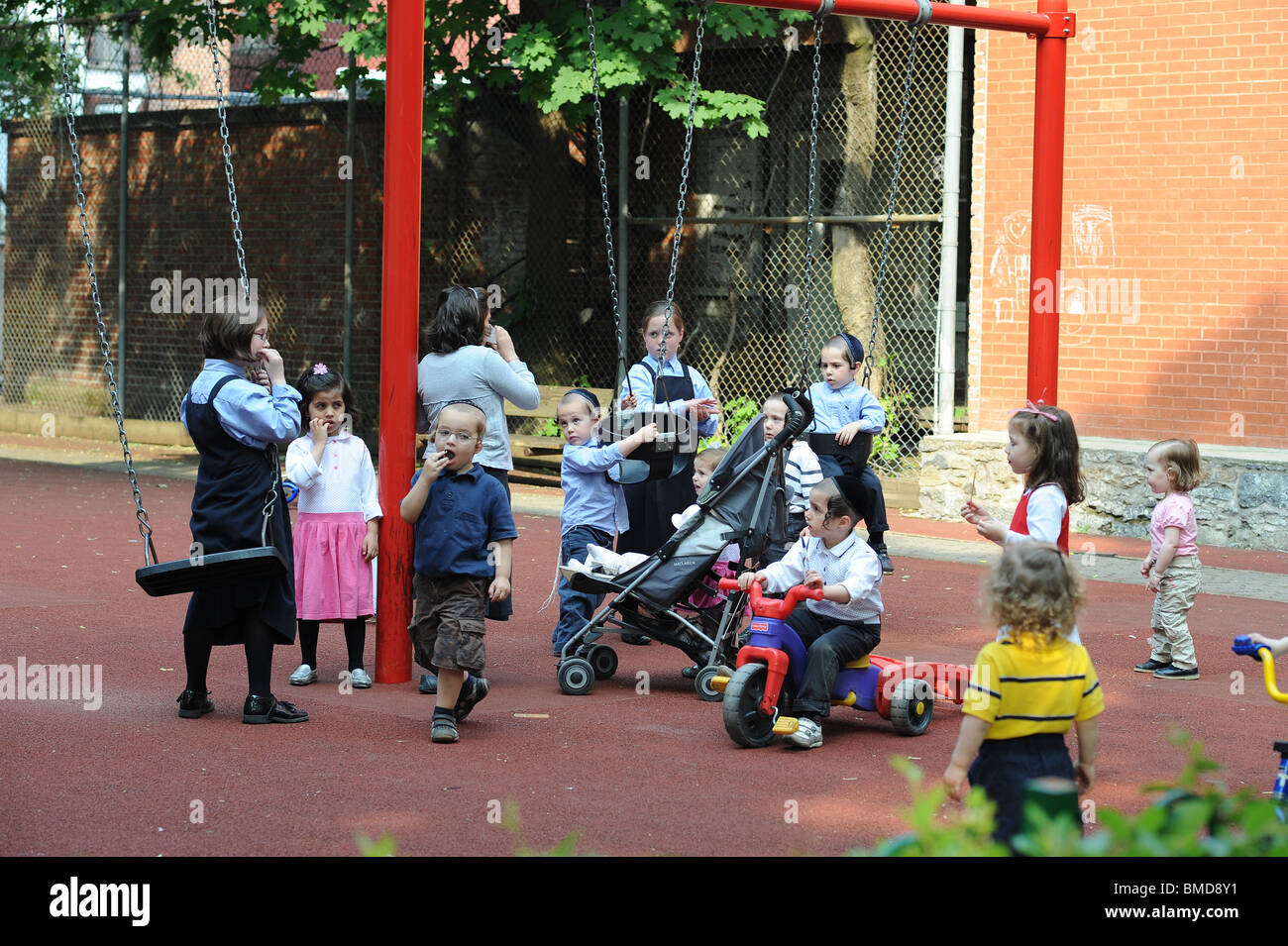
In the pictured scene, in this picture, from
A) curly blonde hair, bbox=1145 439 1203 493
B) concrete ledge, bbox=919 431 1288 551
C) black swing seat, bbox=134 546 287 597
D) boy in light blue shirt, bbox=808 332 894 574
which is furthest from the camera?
concrete ledge, bbox=919 431 1288 551

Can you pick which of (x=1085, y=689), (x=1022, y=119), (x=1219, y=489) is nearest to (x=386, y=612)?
(x=1085, y=689)

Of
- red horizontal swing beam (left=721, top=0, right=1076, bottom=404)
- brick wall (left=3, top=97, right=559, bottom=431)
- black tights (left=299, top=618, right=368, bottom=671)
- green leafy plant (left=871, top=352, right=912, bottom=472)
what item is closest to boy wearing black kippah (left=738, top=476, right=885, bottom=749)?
black tights (left=299, top=618, right=368, bottom=671)

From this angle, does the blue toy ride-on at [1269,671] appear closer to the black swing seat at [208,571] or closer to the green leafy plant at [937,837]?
the green leafy plant at [937,837]

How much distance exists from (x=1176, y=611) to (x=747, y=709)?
2944mm

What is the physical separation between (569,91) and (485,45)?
6.27 ft

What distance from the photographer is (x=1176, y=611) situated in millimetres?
8039

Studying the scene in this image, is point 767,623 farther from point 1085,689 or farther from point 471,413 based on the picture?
point 1085,689

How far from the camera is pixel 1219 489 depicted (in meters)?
12.9

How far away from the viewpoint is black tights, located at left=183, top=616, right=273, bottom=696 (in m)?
6.62

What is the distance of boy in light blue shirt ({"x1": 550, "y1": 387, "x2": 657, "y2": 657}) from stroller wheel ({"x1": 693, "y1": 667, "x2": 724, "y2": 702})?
750 mm

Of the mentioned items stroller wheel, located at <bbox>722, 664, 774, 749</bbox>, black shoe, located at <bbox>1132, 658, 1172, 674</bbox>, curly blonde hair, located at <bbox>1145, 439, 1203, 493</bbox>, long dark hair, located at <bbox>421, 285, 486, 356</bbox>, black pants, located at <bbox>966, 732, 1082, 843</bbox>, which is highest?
long dark hair, located at <bbox>421, 285, 486, 356</bbox>

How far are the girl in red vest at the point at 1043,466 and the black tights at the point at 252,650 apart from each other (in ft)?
10.1

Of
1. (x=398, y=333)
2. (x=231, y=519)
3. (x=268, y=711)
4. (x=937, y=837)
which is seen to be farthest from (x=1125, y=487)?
(x=937, y=837)

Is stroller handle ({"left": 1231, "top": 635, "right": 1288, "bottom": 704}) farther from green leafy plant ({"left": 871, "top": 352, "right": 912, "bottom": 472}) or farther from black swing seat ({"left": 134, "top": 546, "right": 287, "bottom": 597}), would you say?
green leafy plant ({"left": 871, "top": 352, "right": 912, "bottom": 472})
